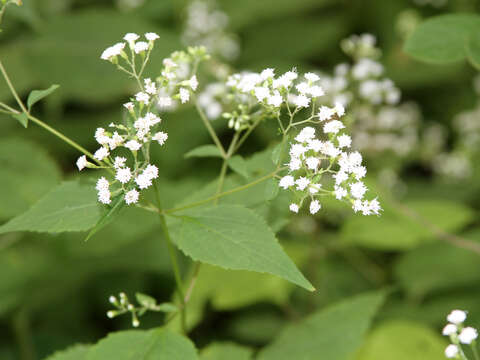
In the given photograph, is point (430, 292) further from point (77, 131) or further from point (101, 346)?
point (77, 131)

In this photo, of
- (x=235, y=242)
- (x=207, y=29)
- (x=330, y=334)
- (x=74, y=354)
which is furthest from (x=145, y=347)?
(x=207, y=29)

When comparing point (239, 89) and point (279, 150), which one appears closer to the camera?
point (279, 150)

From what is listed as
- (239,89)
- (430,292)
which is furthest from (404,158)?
(239,89)

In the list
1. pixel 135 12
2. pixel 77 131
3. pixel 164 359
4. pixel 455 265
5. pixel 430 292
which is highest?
Result: pixel 135 12

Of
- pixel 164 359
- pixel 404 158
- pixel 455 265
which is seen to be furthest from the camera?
pixel 404 158

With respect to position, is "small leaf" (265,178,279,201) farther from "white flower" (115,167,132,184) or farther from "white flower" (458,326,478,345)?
"white flower" (458,326,478,345)

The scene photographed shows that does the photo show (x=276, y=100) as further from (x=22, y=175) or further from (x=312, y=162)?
(x=22, y=175)

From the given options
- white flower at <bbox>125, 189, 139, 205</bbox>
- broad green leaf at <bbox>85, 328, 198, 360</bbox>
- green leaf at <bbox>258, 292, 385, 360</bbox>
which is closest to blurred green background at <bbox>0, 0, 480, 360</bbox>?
green leaf at <bbox>258, 292, 385, 360</bbox>

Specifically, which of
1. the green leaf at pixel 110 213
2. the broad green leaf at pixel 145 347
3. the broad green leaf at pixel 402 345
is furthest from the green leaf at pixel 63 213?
the broad green leaf at pixel 402 345
